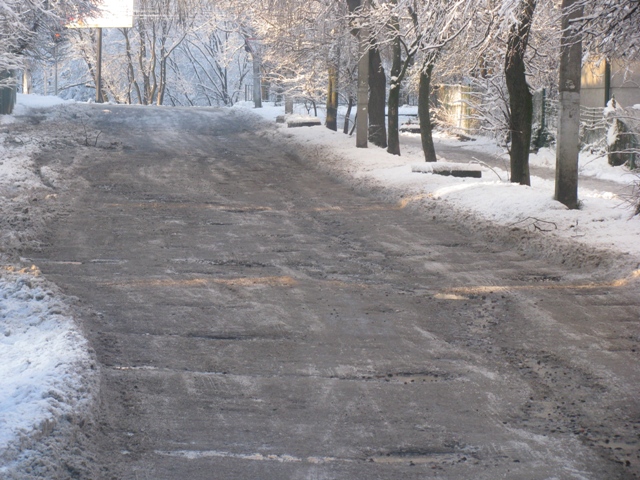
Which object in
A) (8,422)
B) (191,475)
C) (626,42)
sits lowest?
(191,475)

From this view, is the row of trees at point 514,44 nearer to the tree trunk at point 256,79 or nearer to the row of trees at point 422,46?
the row of trees at point 422,46

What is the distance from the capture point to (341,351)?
6219 mm

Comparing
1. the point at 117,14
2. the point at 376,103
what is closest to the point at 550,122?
the point at 376,103

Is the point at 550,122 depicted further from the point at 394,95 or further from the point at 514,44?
the point at 514,44

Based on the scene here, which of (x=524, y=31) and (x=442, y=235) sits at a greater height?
(x=524, y=31)

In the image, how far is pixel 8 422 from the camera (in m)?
4.22

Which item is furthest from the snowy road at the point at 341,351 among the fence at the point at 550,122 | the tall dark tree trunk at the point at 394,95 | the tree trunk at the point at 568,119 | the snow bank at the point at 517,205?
the fence at the point at 550,122

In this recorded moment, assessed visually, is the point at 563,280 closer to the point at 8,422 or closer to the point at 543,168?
the point at 8,422

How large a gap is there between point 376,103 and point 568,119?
11.6 meters

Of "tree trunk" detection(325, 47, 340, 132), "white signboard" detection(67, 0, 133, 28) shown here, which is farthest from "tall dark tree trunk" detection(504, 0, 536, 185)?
"white signboard" detection(67, 0, 133, 28)

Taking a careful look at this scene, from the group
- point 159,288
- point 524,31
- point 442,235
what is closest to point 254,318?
point 159,288

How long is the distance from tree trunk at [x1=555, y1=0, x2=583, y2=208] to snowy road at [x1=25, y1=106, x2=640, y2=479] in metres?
1.68

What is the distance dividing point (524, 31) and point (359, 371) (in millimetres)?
8806

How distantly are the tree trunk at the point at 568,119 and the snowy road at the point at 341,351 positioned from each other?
1.68 meters
